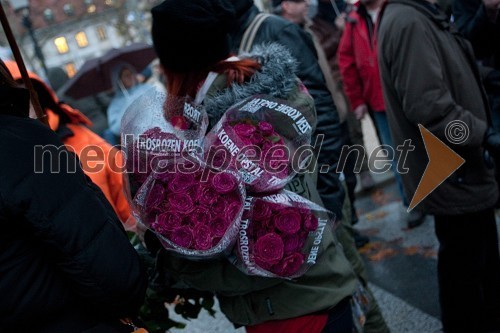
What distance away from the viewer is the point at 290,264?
1.65 meters

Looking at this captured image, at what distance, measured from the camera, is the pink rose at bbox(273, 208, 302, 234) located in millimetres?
1628

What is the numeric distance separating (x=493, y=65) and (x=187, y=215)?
114 inches

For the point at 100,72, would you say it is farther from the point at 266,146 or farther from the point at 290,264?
the point at 290,264

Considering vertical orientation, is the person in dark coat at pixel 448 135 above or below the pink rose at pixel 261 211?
below

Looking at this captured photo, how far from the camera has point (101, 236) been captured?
1536 millimetres

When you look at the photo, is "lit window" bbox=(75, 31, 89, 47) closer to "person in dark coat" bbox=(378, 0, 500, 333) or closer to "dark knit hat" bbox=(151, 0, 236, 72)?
"person in dark coat" bbox=(378, 0, 500, 333)

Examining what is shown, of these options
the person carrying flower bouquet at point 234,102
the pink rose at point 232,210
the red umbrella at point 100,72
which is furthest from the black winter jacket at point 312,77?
the red umbrella at point 100,72

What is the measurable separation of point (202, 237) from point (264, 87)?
56 cm

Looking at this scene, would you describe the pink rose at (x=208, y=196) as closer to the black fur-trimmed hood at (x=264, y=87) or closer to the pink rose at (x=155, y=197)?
the pink rose at (x=155, y=197)

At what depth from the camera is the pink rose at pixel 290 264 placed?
163 cm

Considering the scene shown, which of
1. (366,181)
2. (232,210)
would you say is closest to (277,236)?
(232,210)

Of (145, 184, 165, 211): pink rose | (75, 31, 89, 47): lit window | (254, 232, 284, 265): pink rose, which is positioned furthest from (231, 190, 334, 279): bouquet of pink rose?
(75, 31, 89, 47): lit window

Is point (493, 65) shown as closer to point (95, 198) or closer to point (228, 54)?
point (228, 54)

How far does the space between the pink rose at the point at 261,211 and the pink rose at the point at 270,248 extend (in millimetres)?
62
